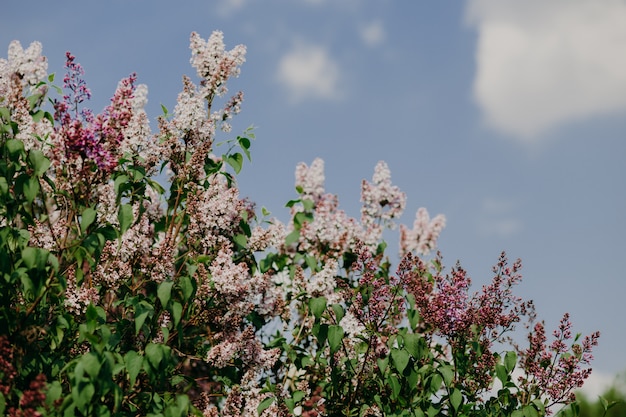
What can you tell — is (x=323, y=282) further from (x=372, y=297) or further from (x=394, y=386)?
(x=394, y=386)

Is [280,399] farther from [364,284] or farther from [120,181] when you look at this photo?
[120,181]

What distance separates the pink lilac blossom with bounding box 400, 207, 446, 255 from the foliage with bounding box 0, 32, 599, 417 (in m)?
2.05

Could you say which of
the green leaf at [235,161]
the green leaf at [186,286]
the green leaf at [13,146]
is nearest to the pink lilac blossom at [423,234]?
the green leaf at [235,161]

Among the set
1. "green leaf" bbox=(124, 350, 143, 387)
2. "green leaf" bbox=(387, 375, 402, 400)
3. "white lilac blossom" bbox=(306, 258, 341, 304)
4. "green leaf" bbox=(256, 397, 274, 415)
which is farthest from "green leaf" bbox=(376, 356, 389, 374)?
"green leaf" bbox=(124, 350, 143, 387)

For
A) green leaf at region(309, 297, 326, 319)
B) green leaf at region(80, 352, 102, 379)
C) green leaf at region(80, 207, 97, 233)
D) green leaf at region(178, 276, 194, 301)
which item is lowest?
green leaf at region(80, 352, 102, 379)

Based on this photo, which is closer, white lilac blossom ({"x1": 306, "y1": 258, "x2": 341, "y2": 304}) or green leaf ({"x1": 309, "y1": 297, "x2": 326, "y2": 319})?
green leaf ({"x1": 309, "y1": 297, "x2": 326, "y2": 319})

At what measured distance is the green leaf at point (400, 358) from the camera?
5.30 metres

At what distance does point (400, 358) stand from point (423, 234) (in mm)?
3579

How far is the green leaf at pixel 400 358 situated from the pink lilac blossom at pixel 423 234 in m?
3.38

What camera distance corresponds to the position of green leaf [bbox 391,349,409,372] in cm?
530

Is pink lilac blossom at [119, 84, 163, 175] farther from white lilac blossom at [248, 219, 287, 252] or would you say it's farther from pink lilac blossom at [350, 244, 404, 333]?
pink lilac blossom at [350, 244, 404, 333]

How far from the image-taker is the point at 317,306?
5355 mm

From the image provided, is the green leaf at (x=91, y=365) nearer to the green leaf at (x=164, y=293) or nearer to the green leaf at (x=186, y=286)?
the green leaf at (x=164, y=293)

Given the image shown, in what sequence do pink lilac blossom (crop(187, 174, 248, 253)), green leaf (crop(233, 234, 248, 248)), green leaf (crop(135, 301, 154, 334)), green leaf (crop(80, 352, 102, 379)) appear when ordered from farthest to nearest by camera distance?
1. green leaf (crop(233, 234, 248, 248))
2. pink lilac blossom (crop(187, 174, 248, 253))
3. green leaf (crop(135, 301, 154, 334))
4. green leaf (crop(80, 352, 102, 379))
